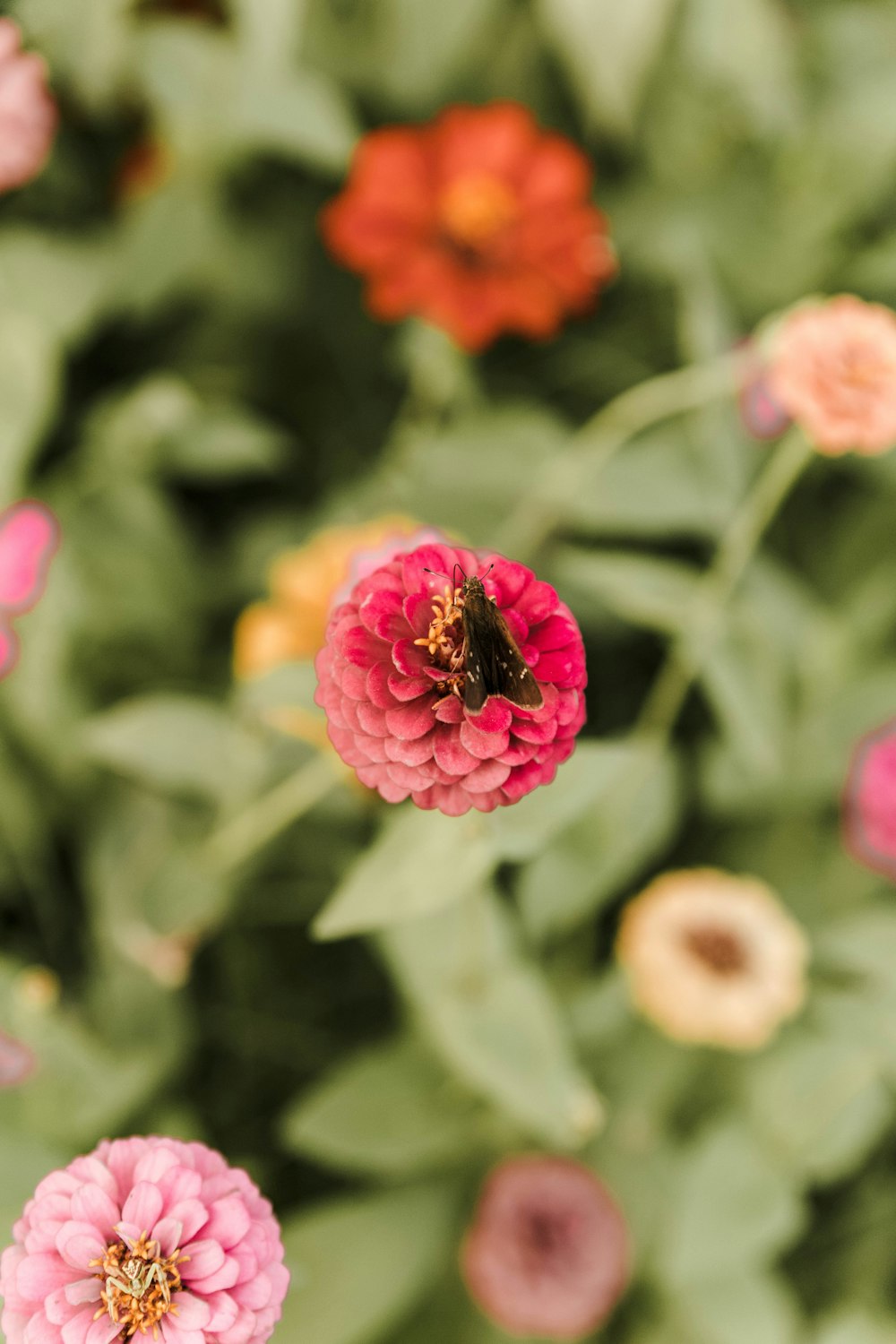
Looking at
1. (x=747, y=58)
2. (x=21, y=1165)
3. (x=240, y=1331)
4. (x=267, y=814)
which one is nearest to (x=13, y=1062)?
(x=21, y=1165)

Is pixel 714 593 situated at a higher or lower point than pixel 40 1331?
higher

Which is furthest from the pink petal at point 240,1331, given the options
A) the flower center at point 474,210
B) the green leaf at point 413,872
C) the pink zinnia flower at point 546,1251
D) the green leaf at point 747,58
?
the green leaf at point 747,58

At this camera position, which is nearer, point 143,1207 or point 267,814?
point 143,1207

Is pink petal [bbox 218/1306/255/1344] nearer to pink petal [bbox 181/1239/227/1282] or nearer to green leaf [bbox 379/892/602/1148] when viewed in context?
pink petal [bbox 181/1239/227/1282]

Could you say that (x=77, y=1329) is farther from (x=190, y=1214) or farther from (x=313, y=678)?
(x=313, y=678)

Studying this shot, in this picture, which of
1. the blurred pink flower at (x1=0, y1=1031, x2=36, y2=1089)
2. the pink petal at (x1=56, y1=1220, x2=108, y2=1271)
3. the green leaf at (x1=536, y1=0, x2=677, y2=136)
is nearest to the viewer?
the pink petal at (x1=56, y1=1220, x2=108, y2=1271)

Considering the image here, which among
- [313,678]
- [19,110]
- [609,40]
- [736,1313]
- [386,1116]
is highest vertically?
[609,40]

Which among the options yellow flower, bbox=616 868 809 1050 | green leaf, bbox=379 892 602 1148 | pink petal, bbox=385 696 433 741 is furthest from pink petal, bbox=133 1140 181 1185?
yellow flower, bbox=616 868 809 1050
